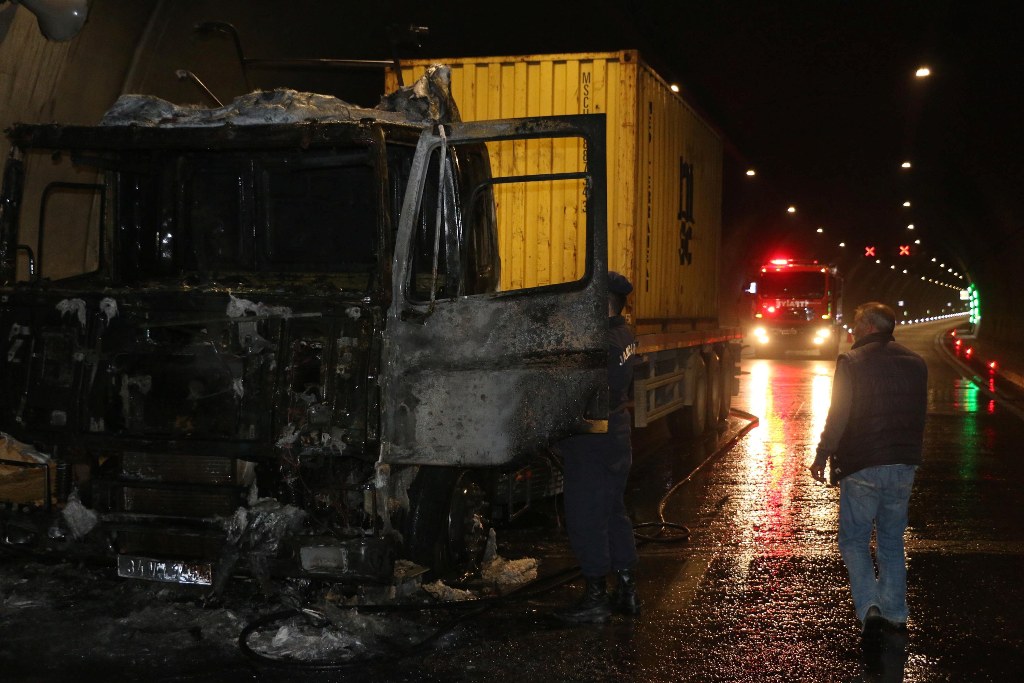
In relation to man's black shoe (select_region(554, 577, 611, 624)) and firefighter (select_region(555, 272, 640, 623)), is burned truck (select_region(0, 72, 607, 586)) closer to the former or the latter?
firefighter (select_region(555, 272, 640, 623))

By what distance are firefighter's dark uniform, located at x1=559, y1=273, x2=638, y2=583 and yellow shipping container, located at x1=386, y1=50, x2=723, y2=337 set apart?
3.11m

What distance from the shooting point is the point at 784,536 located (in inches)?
352

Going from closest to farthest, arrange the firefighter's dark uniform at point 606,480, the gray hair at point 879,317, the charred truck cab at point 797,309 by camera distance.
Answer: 1. the gray hair at point 879,317
2. the firefighter's dark uniform at point 606,480
3. the charred truck cab at point 797,309

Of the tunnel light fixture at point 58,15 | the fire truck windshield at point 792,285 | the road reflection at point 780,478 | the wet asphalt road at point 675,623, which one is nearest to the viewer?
the wet asphalt road at point 675,623

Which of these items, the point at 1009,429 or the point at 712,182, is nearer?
the point at 712,182

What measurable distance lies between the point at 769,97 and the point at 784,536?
16.4 meters

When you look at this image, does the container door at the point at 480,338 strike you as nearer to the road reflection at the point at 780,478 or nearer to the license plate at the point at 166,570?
the license plate at the point at 166,570

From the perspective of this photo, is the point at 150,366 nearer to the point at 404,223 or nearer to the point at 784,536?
the point at 404,223

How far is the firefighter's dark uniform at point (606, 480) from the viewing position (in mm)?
6473

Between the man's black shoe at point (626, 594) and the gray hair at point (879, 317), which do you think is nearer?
the gray hair at point (879, 317)

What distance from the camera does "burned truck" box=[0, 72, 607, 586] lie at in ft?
19.3

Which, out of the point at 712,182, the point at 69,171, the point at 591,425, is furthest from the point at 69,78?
the point at 712,182

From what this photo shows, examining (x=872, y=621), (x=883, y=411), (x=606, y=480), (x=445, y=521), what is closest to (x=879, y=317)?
(x=883, y=411)

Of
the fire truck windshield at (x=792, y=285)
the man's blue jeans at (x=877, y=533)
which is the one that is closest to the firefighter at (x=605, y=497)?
the man's blue jeans at (x=877, y=533)
